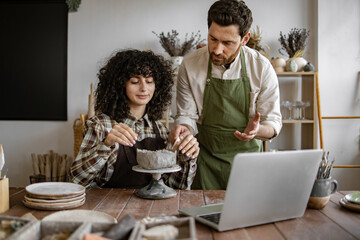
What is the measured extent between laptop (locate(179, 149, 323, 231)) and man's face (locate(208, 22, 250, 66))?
37.5 inches

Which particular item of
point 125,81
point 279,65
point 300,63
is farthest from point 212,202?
point 300,63

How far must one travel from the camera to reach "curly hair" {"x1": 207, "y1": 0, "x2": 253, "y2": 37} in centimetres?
197

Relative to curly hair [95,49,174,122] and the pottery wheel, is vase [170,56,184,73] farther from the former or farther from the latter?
the pottery wheel

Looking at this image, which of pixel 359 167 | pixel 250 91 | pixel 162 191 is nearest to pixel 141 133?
pixel 162 191

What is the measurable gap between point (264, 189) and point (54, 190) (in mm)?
790

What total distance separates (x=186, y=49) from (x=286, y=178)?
2969mm

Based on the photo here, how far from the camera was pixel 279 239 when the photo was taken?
1.11 metres

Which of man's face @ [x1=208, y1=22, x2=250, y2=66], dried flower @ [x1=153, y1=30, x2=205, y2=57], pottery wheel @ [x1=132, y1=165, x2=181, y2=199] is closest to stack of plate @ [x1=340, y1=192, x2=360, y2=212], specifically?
pottery wheel @ [x1=132, y1=165, x2=181, y2=199]

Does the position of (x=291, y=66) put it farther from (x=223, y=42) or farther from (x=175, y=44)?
(x=223, y=42)

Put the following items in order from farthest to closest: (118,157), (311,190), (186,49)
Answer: (186,49) → (118,157) → (311,190)

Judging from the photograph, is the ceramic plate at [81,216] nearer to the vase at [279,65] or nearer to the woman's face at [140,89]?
the woman's face at [140,89]

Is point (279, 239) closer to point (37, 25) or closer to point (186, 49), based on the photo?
point (186, 49)

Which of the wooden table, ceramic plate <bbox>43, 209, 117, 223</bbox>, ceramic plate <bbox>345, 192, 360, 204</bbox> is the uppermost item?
ceramic plate <bbox>345, 192, 360, 204</bbox>

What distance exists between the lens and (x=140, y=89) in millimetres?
1946
